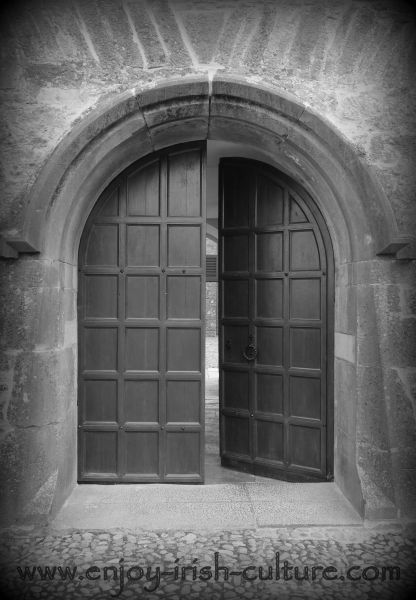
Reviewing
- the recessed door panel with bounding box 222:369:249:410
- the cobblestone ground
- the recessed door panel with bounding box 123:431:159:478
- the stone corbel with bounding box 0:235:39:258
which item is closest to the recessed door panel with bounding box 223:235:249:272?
the recessed door panel with bounding box 222:369:249:410

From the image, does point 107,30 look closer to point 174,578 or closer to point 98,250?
point 98,250

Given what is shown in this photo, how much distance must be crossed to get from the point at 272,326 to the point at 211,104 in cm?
175

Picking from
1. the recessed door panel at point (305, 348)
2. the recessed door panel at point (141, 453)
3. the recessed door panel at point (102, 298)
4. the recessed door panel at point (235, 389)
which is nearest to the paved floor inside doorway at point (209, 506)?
the recessed door panel at point (141, 453)

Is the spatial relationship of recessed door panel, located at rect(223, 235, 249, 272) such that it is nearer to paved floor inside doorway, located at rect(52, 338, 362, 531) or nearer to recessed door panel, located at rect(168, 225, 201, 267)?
recessed door panel, located at rect(168, 225, 201, 267)

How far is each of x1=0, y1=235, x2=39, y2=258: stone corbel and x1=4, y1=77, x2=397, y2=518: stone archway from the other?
0.20 feet

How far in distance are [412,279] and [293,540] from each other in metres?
1.80

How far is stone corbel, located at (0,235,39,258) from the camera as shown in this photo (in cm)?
288

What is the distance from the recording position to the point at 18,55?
304cm

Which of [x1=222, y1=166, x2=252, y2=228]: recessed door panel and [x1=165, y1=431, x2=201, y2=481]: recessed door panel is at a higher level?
[x1=222, y1=166, x2=252, y2=228]: recessed door panel

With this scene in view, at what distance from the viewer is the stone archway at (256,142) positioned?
9.86 ft

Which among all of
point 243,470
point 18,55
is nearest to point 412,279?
point 243,470

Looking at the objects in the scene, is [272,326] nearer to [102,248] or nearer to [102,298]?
[102,298]

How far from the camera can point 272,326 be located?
3.79 metres

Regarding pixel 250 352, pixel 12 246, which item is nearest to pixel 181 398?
pixel 250 352
